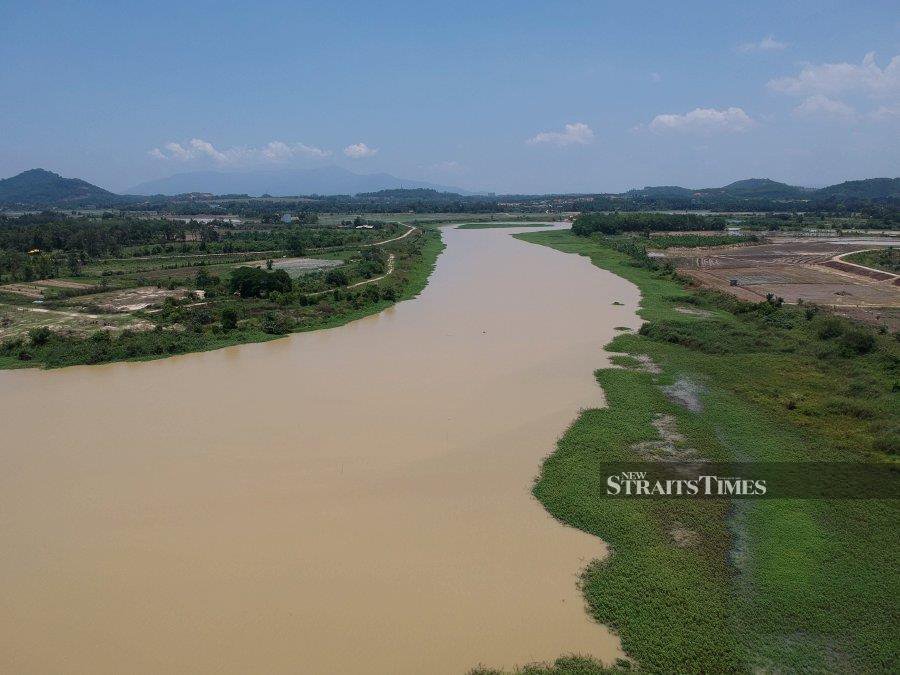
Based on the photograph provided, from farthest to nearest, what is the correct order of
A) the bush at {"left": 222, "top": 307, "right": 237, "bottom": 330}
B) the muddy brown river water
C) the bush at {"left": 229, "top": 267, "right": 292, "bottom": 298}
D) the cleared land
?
the bush at {"left": 229, "top": 267, "right": 292, "bottom": 298} → the cleared land → the bush at {"left": 222, "top": 307, "right": 237, "bottom": 330} → the muddy brown river water

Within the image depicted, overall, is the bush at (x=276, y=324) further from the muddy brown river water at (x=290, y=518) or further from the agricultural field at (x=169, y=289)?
the muddy brown river water at (x=290, y=518)

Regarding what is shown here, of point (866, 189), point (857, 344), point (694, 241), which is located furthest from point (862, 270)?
point (866, 189)

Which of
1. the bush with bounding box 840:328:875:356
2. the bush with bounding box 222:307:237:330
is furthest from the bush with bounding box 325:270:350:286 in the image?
the bush with bounding box 840:328:875:356

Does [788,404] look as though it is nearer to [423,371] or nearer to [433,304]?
[423,371]

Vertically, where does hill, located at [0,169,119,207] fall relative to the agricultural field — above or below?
above

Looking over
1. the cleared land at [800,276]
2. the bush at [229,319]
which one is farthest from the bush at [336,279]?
the cleared land at [800,276]

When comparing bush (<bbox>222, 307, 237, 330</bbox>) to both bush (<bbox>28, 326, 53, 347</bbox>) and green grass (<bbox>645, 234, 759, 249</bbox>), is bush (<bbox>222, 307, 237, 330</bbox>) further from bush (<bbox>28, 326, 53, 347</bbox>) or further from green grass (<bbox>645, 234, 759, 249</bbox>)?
green grass (<bbox>645, 234, 759, 249</bbox>)

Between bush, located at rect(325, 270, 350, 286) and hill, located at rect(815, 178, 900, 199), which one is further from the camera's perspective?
hill, located at rect(815, 178, 900, 199)

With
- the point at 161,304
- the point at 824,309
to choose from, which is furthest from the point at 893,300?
the point at 161,304
